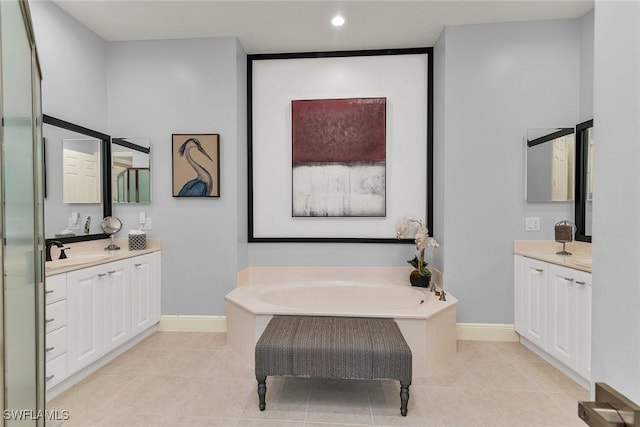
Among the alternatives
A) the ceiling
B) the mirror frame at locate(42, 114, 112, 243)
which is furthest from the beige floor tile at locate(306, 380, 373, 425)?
the ceiling

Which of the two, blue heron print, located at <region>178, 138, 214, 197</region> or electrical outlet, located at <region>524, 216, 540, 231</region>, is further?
blue heron print, located at <region>178, 138, 214, 197</region>

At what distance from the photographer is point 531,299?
9.04 feet

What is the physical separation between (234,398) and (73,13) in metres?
3.31

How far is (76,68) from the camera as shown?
2939mm

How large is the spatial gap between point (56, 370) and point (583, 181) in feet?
13.4

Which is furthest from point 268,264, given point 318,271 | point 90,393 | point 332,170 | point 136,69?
point 136,69

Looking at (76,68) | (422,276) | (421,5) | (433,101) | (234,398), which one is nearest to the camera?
(234,398)

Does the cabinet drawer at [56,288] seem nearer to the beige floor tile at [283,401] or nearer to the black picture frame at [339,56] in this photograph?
the beige floor tile at [283,401]

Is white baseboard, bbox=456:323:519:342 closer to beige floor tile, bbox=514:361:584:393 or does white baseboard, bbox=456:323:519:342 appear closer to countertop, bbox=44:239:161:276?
beige floor tile, bbox=514:361:584:393

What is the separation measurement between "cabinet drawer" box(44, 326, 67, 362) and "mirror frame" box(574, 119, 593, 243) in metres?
3.91

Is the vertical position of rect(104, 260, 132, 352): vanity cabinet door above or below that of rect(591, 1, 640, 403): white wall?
below

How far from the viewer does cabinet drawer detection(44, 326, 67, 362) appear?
2.04 m

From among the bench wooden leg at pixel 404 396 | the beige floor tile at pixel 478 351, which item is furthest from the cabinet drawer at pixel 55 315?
the beige floor tile at pixel 478 351

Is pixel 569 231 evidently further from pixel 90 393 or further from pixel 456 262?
pixel 90 393
